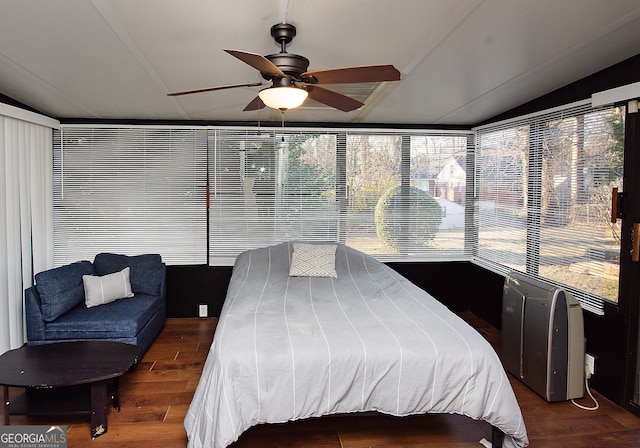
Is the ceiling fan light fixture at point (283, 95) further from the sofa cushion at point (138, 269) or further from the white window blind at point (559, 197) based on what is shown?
the sofa cushion at point (138, 269)

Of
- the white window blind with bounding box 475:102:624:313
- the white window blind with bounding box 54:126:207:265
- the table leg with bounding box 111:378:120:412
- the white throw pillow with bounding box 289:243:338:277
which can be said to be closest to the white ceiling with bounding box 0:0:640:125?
the white window blind with bounding box 475:102:624:313

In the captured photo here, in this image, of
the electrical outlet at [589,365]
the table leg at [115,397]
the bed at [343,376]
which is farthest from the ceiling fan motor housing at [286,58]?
the electrical outlet at [589,365]

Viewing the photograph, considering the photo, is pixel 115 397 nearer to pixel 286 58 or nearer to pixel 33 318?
pixel 33 318

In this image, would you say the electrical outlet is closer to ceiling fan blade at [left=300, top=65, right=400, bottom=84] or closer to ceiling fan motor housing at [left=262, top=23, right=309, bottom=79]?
ceiling fan blade at [left=300, top=65, right=400, bottom=84]

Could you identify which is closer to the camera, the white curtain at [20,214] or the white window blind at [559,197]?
the white window blind at [559,197]

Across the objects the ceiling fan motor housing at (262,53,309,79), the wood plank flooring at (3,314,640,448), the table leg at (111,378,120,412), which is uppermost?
the ceiling fan motor housing at (262,53,309,79)

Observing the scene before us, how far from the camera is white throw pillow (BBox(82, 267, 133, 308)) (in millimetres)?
3670

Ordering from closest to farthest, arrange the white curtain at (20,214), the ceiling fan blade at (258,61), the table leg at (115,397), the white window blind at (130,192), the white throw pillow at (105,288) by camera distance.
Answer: the ceiling fan blade at (258,61), the table leg at (115,397), the white curtain at (20,214), the white throw pillow at (105,288), the white window blind at (130,192)

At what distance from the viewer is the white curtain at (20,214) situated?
3.53 meters

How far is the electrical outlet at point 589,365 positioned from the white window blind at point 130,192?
3593mm

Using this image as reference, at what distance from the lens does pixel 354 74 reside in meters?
2.00

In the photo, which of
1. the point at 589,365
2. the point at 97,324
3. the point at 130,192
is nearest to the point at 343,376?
the point at 589,365

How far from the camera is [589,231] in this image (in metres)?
3.15

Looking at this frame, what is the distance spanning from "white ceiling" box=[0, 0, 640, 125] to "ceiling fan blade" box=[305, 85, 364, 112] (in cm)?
25
